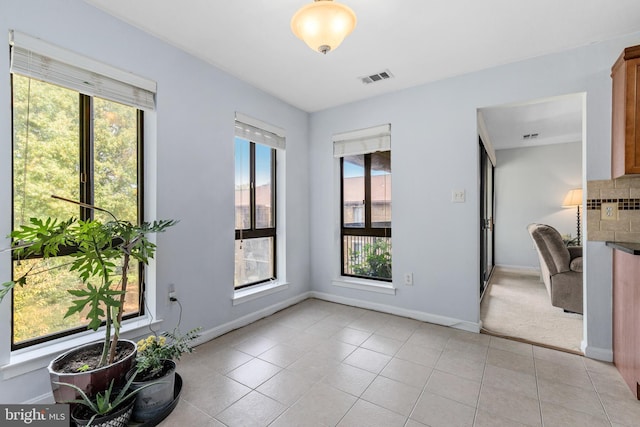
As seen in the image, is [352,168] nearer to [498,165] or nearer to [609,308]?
[609,308]

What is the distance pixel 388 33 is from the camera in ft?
7.07

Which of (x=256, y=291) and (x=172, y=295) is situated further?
(x=256, y=291)

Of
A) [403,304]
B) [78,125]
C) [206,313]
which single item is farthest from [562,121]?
[78,125]

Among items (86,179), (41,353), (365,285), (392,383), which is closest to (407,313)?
(365,285)

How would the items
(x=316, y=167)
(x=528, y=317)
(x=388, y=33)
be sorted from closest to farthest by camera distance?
(x=388, y=33) < (x=528, y=317) < (x=316, y=167)

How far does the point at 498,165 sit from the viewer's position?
575cm

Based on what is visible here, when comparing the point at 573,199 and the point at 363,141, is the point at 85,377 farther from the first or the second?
the point at 573,199

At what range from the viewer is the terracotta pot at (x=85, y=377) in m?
1.42

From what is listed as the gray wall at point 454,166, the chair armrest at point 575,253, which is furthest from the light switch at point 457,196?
the chair armrest at point 575,253

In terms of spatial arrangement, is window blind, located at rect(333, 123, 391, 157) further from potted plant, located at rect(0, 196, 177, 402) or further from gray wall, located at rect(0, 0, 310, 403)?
potted plant, located at rect(0, 196, 177, 402)

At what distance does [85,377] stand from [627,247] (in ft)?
10.8

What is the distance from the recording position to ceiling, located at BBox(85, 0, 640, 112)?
1875 millimetres

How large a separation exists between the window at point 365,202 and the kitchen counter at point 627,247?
188 cm

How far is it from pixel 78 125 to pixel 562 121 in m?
5.57
